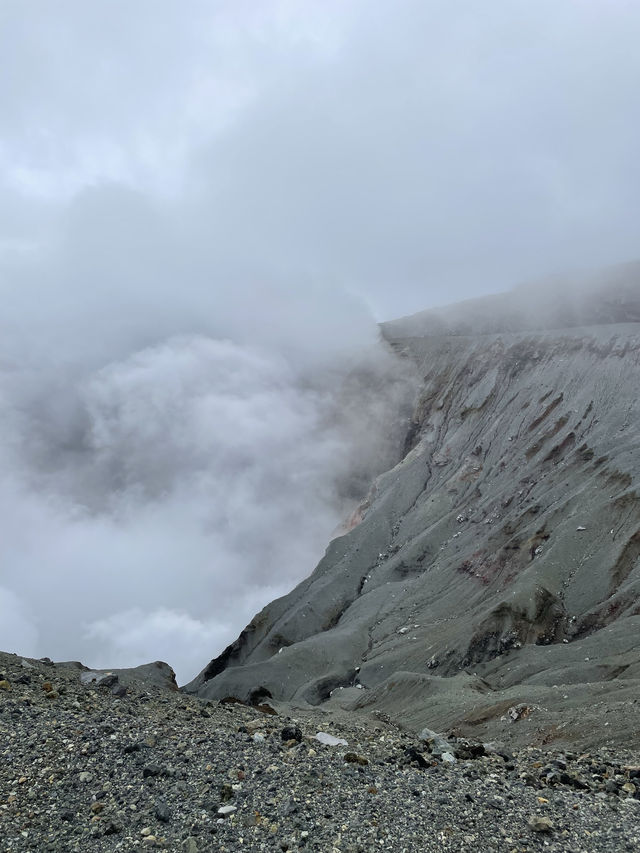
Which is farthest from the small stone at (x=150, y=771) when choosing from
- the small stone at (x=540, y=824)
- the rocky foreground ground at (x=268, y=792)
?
the small stone at (x=540, y=824)

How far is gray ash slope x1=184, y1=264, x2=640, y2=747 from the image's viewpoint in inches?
1485

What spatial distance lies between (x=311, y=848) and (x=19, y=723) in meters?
6.86

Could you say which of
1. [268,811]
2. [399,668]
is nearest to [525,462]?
[399,668]

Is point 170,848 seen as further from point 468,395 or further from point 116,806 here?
point 468,395

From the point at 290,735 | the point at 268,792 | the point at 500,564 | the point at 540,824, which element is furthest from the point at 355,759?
the point at 500,564

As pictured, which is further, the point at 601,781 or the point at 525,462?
the point at 525,462

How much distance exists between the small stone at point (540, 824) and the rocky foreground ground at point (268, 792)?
17 mm

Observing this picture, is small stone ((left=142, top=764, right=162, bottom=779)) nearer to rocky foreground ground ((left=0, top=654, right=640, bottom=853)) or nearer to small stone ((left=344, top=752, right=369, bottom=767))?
rocky foreground ground ((left=0, top=654, right=640, bottom=853))

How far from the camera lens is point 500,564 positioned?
59.2 m

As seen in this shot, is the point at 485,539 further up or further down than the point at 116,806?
further up

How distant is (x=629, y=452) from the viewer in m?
61.7

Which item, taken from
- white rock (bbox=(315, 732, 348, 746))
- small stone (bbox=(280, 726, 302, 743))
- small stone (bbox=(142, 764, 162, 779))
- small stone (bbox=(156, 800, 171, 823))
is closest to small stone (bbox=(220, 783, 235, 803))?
small stone (bbox=(156, 800, 171, 823))

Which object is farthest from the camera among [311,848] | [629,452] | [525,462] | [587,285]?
[587,285]

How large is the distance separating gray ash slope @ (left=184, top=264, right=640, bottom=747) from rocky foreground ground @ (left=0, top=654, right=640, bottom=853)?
10.1m
